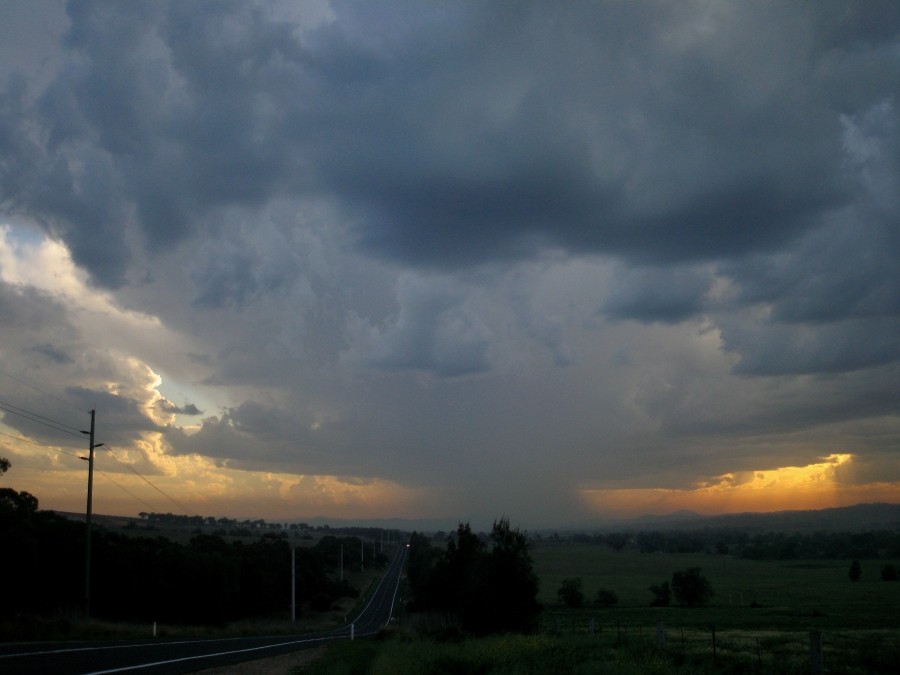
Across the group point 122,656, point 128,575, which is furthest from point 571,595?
point 122,656

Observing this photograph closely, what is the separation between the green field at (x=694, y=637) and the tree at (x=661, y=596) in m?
1.60

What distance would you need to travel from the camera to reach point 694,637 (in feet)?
127

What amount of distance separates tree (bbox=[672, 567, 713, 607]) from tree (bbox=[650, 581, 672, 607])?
1274mm

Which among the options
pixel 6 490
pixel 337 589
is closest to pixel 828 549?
pixel 337 589

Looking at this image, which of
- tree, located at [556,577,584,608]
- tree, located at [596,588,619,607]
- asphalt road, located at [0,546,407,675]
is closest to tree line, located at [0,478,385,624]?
asphalt road, located at [0,546,407,675]

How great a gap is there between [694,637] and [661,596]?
2278 inches

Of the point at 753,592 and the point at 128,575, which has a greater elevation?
the point at 128,575

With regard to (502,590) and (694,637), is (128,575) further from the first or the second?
(694,637)

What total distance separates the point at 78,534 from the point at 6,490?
6.94 metres

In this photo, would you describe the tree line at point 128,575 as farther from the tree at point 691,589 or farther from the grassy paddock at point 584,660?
the tree at point 691,589

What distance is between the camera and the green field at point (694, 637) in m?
20.4

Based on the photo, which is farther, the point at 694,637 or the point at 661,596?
the point at 661,596

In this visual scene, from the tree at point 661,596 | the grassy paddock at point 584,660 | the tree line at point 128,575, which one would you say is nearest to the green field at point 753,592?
the tree at point 661,596

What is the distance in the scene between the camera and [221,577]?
70.3 metres
